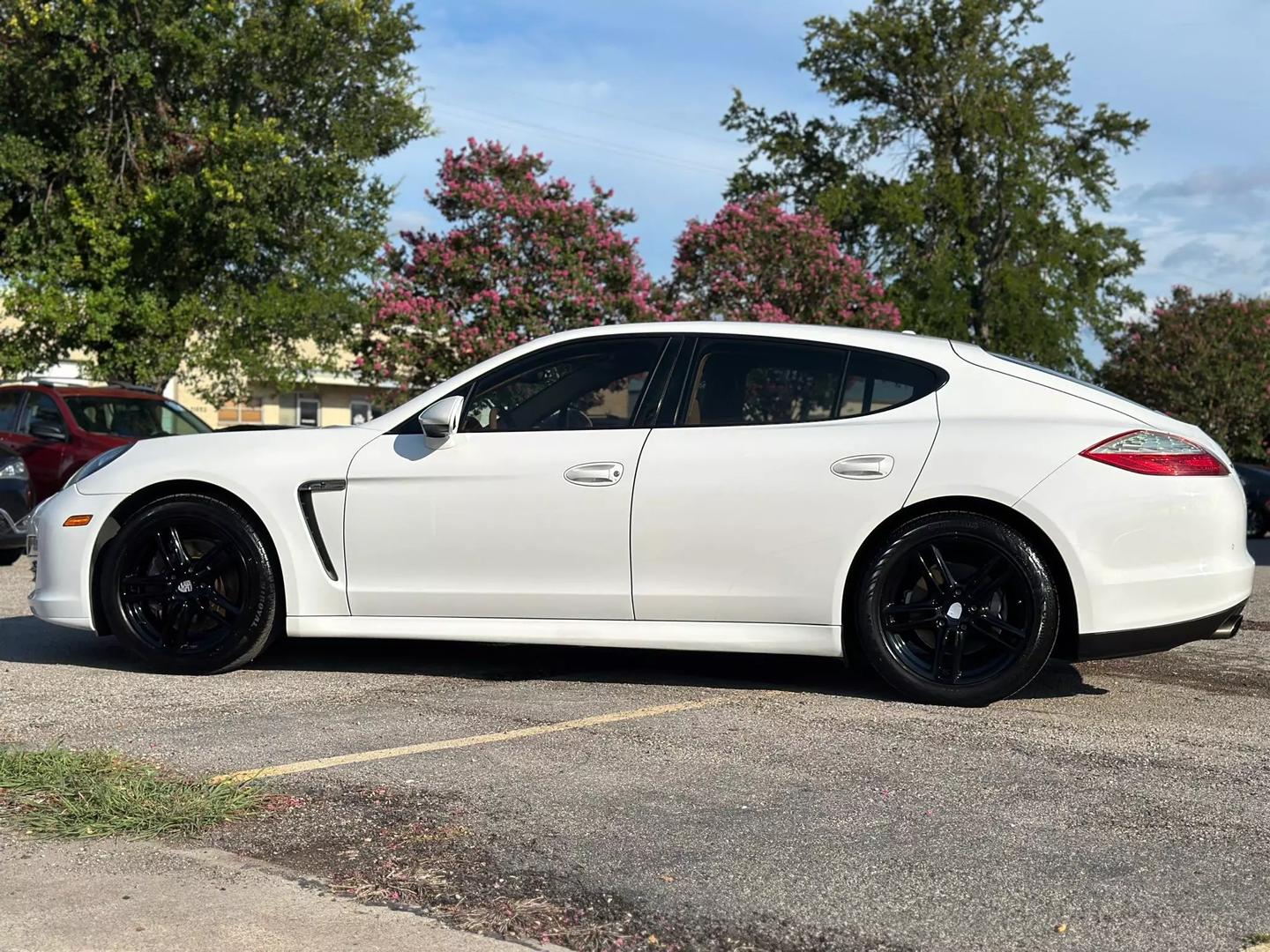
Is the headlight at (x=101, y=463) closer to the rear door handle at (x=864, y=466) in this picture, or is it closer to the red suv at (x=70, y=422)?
the rear door handle at (x=864, y=466)

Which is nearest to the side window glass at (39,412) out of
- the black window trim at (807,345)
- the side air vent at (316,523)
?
the side air vent at (316,523)

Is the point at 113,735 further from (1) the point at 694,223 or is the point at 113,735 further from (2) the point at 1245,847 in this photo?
(1) the point at 694,223

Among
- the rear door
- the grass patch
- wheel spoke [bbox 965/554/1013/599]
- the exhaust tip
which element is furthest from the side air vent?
the exhaust tip

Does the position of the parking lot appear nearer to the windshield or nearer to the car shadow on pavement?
the car shadow on pavement

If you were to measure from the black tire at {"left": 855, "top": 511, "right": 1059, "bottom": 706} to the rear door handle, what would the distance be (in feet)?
0.76

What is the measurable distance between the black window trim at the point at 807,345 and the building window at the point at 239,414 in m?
45.5

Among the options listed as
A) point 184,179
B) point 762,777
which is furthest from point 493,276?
point 762,777

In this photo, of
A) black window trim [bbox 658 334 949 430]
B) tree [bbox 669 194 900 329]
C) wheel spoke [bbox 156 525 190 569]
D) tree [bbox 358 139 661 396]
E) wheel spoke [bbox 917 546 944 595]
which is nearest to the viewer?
wheel spoke [bbox 917 546 944 595]

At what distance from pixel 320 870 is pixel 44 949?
2.25 ft

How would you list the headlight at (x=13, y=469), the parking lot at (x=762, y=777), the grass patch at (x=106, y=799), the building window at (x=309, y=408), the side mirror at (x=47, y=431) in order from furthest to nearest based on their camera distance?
1. the building window at (x=309, y=408)
2. the side mirror at (x=47, y=431)
3. the headlight at (x=13, y=469)
4. the grass patch at (x=106, y=799)
5. the parking lot at (x=762, y=777)

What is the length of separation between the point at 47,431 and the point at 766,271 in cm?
1327

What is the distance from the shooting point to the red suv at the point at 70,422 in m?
13.6

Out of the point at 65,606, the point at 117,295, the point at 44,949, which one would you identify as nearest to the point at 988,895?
the point at 44,949

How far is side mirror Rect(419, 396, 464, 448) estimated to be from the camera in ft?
19.4
